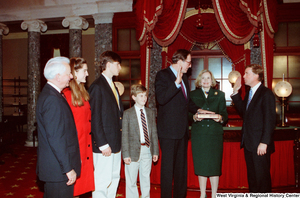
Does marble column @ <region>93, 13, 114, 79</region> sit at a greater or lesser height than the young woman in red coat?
greater

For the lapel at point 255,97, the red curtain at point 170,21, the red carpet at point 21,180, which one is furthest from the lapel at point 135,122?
the red curtain at point 170,21

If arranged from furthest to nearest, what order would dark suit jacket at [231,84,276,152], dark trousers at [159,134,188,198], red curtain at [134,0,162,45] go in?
red curtain at [134,0,162,45]
dark trousers at [159,134,188,198]
dark suit jacket at [231,84,276,152]

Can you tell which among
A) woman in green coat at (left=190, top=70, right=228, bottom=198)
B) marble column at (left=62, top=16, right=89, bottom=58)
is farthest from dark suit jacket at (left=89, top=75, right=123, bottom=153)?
marble column at (left=62, top=16, right=89, bottom=58)

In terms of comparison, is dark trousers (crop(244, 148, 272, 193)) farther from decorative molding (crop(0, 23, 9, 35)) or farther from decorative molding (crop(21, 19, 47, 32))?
decorative molding (crop(0, 23, 9, 35))

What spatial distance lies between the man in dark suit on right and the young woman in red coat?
177 cm

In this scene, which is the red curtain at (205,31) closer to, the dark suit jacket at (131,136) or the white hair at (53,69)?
the dark suit jacket at (131,136)

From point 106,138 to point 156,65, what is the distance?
13.2 feet

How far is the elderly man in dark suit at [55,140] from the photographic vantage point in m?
1.74

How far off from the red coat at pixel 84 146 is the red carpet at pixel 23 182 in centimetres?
110

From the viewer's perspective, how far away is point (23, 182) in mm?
4043

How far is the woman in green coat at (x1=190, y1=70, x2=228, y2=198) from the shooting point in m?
2.84

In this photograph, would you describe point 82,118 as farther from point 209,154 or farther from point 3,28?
point 3,28

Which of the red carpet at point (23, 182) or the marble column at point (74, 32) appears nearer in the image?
the red carpet at point (23, 182)

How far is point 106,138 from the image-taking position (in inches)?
95.0
